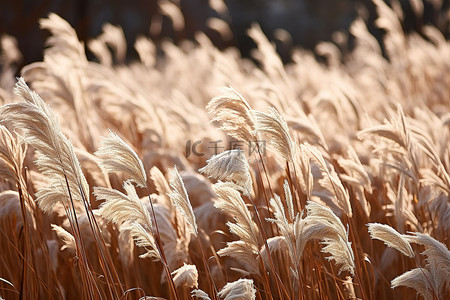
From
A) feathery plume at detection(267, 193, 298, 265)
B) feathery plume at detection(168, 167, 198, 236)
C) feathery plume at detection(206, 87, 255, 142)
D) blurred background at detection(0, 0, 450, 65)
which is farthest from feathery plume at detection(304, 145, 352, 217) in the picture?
blurred background at detection(0, 0, 450, 65)

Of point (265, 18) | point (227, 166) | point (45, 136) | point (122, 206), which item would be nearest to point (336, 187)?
point (227, 166)

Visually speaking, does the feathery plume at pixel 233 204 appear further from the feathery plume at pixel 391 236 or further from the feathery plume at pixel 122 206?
the feathery plume at pixel 391 236

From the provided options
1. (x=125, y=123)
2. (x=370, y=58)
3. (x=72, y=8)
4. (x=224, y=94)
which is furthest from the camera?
(x=72, y=8)

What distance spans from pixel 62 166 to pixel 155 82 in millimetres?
4166

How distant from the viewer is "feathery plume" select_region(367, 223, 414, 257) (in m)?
1.14

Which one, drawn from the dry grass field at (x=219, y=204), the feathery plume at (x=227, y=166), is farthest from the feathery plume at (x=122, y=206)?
the feathery plume at (x=227, y=166)

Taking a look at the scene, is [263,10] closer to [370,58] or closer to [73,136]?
[370,58]

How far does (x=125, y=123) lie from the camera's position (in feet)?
10.2

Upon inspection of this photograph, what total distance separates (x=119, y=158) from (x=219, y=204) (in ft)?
0.80

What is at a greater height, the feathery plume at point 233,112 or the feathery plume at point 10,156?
the feathery plume at point 233,112

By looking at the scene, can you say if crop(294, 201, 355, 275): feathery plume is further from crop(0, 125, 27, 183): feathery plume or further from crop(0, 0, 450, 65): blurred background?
crop(0, 0, 450, 65): blurred background

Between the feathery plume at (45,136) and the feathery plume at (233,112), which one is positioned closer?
the feathery plume at (45,136)

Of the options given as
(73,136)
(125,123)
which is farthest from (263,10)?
(73,136)

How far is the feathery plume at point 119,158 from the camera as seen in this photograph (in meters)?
1.17
